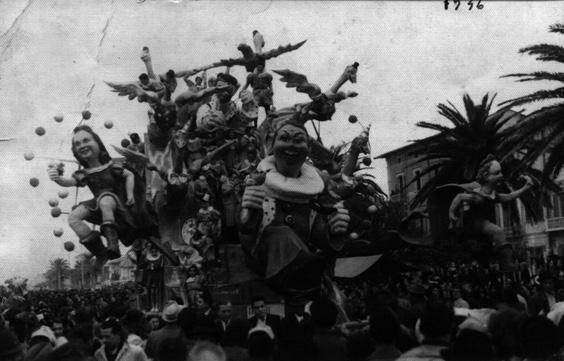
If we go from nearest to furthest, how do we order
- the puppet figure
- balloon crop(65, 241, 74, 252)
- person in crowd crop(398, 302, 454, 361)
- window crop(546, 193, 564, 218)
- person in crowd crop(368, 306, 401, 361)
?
person in crowd crop(398, 302, 454, 361)
person in crowd crop(368, 306, 401, 361)
balloon crop(65, 241, 74, 252)
the puppet figure
window crop(546, 193, 564, 218)

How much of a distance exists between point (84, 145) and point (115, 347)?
5.02m

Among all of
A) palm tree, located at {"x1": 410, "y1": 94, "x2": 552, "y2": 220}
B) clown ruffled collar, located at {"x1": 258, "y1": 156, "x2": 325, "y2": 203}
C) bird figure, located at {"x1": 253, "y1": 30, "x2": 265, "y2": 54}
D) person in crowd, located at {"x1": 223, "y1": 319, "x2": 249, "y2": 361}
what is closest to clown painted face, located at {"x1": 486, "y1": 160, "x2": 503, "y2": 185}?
clown ruffled collar, located at {"x1": 258, "y1": 156, "x2": 325, "y2": 203}

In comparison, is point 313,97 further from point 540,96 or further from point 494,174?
point 540,96

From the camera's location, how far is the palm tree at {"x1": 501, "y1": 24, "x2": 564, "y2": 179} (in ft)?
53.8

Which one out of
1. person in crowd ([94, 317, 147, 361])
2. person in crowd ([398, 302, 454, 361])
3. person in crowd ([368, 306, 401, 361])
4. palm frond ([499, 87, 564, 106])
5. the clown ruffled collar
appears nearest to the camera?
person in crowd ([398, 302, 454, 361])

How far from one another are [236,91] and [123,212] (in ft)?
11.0

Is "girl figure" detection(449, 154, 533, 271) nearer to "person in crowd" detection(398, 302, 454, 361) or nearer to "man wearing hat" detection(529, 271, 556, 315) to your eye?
"man wearing hat" detection(529, 271, 556, 315)

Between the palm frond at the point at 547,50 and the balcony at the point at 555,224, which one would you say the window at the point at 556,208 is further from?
the palm frond at the point at 547,50

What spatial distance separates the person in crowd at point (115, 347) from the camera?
18.5 ft

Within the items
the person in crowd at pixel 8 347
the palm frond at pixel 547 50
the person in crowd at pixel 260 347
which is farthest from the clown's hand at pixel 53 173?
the palm frond at pixel 547 50

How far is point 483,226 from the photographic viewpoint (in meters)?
10.9

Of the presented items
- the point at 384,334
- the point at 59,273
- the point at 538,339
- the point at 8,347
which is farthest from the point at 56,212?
the point at 59,273

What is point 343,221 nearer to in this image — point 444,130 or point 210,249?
point 210,249

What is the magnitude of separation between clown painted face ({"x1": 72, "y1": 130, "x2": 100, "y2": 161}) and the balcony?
120ft
